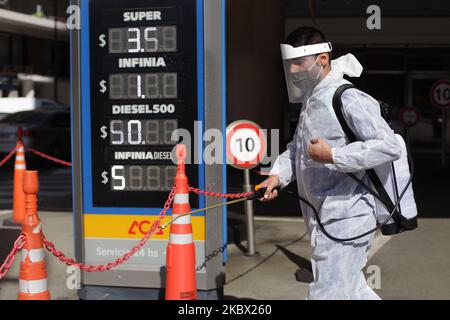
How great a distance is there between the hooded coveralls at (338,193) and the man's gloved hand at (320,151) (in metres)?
0.07

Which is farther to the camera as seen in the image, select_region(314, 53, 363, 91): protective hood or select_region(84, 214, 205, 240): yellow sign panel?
select_region(84, 214, 205, 240): yellow sign panel

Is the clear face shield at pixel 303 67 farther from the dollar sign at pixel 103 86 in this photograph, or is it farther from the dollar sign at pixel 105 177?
the dollar sign at pixel 105 177

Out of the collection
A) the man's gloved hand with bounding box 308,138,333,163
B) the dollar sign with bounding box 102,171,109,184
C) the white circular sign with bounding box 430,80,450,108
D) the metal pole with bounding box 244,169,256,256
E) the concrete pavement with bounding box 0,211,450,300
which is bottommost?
the concrete pavement with bounding box 0,211,450,300

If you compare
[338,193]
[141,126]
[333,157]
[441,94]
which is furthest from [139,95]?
[441,94]

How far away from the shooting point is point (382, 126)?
3.49 metres

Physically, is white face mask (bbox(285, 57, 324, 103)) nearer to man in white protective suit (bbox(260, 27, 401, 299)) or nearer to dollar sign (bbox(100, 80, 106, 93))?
man in white protective suit (bbox(260, 27, 401, 299))

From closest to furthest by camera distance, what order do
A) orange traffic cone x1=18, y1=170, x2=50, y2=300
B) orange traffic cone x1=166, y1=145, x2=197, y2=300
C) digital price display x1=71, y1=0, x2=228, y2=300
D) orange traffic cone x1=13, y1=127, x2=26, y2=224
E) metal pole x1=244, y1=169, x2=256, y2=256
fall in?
orange traffic cone x1=18, y1=170, x2=50, y2=300 < orange traffic cone x1=166, y1=145, x2=197, y2=300 < digital price display x1=71, y1=0, x2=228, y2=300 < metal pole x1=244, y1=169, x2=256, y2=256 < orange traffic cone x1=13, y1=127, x2=26, y2=224

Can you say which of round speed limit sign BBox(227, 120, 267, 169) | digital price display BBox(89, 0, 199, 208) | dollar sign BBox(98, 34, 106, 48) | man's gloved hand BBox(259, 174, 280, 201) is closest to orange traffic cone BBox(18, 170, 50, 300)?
man's gloved hand BBox(259, 174, 280, 201)

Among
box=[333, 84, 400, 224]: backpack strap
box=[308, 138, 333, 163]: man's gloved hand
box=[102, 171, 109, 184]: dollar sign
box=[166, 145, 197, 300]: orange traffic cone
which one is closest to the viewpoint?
box=[308, 138, 333, 163]: man's gloved hand

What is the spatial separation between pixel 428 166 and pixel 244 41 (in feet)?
19.3

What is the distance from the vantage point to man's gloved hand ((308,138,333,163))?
3432 millimetres

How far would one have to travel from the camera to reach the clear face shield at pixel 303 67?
147 inches

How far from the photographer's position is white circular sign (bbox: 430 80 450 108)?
16.5 metres

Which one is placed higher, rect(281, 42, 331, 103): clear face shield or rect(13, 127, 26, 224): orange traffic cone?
rect(281, 42, 331, 103): clear face shield
